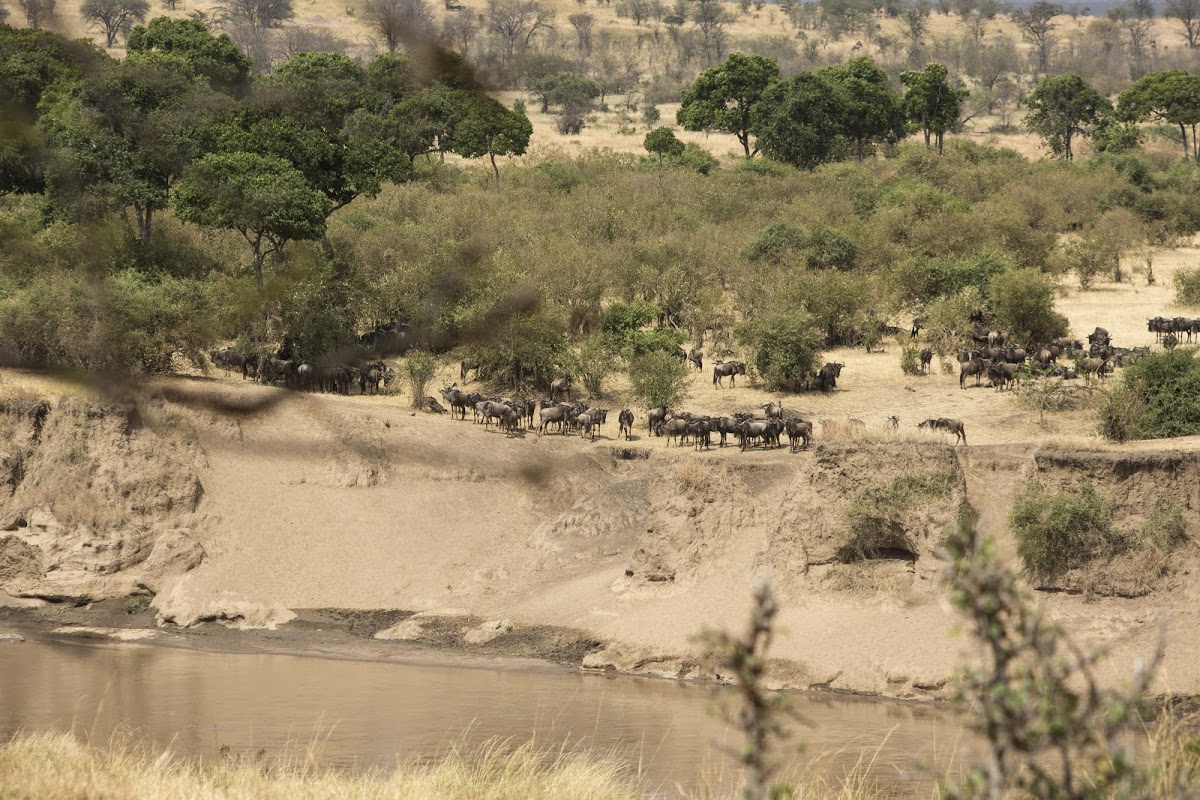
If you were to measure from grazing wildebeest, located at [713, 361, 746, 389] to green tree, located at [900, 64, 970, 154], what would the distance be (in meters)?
43.6

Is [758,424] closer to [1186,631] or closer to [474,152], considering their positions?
[1186,631]

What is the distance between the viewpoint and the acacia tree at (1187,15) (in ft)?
445

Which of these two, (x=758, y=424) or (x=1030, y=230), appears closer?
(x=758, y=424)

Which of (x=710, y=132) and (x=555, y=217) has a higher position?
(x=710, y=132)

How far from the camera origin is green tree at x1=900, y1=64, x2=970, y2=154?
7619 cm

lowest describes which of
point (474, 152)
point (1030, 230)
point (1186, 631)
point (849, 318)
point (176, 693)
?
point (176, 693)

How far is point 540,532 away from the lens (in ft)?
92.0

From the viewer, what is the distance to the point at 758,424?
2886cm

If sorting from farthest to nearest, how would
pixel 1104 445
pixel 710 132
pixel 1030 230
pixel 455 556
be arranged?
pixel 710 132 → pixel 1030 230 → pixel 455 556 → pixel 1104 445

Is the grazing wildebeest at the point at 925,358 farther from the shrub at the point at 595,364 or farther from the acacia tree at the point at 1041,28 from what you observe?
the acacia tree at the point at 1041,28

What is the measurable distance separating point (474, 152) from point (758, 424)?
101ft

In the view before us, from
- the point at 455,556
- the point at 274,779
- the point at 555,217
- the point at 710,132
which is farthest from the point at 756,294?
the point at 710,132

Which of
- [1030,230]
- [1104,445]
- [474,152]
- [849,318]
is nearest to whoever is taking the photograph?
[1104,445]

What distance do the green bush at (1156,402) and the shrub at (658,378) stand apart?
30.1 feet
